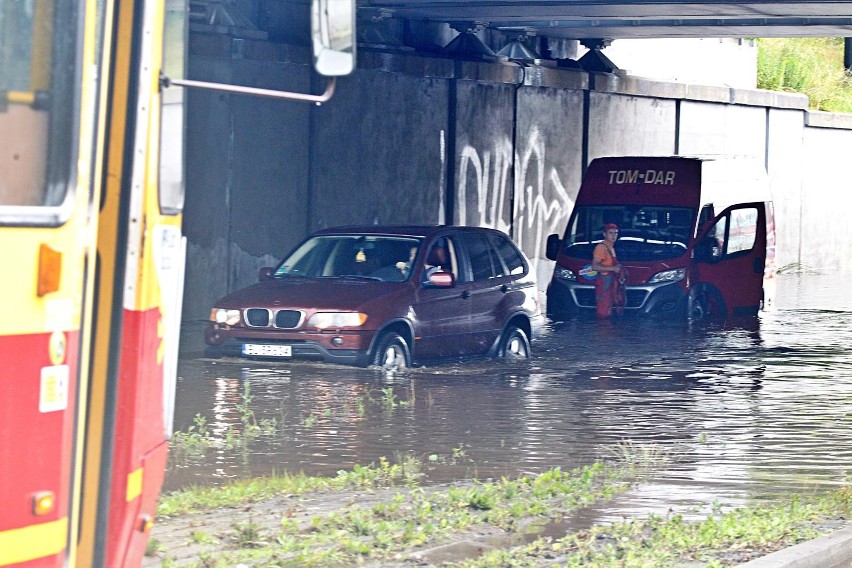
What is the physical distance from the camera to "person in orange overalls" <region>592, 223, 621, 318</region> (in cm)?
2250

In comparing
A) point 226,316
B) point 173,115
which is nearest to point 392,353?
point 226,316

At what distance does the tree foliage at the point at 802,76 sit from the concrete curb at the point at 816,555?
3615cm

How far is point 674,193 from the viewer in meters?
23.2

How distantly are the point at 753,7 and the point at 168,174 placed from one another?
19195mm

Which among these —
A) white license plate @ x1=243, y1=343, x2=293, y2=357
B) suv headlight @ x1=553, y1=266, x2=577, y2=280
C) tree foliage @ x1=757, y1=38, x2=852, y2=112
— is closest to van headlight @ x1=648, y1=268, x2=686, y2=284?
suv headlight @ x1=553, y1=266, x2=577, y2=280

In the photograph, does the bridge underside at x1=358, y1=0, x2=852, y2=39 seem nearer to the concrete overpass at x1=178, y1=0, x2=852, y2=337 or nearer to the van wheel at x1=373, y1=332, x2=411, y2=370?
the concrete overpass at x1=178, y1=0, x2=852, y2=337

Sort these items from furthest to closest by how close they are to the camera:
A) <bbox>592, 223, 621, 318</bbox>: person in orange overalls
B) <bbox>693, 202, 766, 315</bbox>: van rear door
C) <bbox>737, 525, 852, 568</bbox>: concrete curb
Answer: <bbox>693, 202, 766, 315</bbox>: van rear door
<bbox>592, 223, 621, 318</bbox>: person in orange overalls
<bbox>737, 525, 852, 568</bbox>: concrete curb

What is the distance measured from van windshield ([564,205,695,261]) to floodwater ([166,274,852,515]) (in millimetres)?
3144

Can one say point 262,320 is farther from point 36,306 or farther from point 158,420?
point 36,306

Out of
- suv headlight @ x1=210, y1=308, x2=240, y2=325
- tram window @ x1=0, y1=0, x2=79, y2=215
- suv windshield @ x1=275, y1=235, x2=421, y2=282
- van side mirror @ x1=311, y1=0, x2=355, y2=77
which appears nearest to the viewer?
tram window @ x1=0, y1=0, x2=79, y2=215

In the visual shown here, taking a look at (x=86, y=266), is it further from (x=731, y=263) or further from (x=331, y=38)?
(x=731, y=263)

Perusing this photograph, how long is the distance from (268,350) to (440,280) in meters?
1.91

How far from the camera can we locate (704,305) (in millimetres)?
23094

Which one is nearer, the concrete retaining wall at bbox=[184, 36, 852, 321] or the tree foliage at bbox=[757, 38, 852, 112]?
the concrete retaining wall at bbox=[184, 36, 852, 321]
